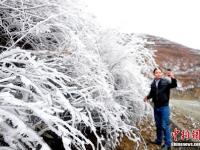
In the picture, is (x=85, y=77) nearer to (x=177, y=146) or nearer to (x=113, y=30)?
(x=113, y=30)

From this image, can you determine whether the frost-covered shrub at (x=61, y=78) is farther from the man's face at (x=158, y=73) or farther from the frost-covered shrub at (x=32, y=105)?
the man's face at (x=158, y=73)

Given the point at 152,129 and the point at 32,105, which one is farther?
the point at 152,129

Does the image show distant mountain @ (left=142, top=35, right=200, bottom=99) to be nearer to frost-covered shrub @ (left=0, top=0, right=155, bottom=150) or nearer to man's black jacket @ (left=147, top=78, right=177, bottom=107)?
man's black jacket @ (left=147, top=78, right=177, bottom=107)

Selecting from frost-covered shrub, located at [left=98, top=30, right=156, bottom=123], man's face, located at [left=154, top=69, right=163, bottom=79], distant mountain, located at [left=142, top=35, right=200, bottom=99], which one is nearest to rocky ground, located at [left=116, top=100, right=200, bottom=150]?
frost-covered shrub, located at [left=98, top=30, right=156, bottom=123]

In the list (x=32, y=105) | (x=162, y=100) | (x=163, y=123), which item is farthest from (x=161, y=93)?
(x=32, y=105)

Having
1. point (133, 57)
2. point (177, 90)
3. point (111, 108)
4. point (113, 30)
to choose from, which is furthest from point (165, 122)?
point (177, 90)

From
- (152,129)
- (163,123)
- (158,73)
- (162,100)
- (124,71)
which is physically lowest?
(152,129)

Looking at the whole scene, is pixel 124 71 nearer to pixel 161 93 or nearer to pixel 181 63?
pixel 161 93

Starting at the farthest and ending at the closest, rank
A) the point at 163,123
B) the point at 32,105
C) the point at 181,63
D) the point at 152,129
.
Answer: the point at 181,63 → the point at 152,129 → the point at 163,123 → the point at 32,105

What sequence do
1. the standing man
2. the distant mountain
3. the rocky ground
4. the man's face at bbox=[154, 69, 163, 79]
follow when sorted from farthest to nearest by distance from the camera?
the distant mountain → the man's face at bbox=[154, 69, 163, 79] → the standing man → the rocky ground

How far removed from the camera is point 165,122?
6215 millimetres

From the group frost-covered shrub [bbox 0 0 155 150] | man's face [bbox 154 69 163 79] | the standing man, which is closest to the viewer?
frost-covered shrub [bbox 0 0 155 150]

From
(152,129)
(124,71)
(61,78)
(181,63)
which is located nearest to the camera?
(61,78)

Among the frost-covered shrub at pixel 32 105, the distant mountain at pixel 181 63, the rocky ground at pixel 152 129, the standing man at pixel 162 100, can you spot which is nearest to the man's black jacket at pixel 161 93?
the standing man at pixel 162 100
